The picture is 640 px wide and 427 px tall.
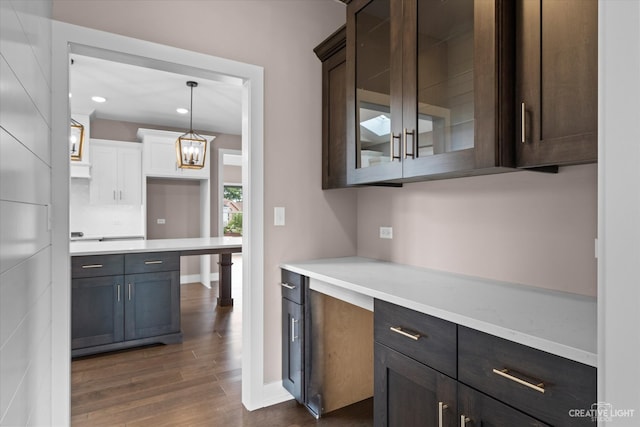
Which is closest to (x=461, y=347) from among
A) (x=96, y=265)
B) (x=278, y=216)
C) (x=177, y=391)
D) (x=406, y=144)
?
(x=406, y=144)

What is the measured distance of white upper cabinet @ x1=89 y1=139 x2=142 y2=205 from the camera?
17.3 feet

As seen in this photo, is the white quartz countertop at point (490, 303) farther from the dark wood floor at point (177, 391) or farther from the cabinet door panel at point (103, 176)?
the cabinet door panel at point (103, 176)

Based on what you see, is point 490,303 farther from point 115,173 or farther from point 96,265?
point 115,173

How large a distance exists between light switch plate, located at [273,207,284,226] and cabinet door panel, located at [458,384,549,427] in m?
1.39

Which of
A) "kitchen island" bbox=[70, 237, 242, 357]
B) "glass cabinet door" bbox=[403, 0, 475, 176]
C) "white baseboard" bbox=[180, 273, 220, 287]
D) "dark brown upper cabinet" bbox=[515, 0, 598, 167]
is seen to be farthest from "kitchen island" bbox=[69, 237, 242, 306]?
"dark brown upper cabinet" bbox=[515, 0, 598, 167]

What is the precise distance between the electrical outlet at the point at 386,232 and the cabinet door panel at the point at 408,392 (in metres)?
0.90

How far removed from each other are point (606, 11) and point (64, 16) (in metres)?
2.08

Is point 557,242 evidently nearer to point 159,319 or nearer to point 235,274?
point 159,319

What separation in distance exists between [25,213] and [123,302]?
7.25 ft

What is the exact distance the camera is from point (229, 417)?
→ 2.06 m

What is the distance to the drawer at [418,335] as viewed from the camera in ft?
3.84

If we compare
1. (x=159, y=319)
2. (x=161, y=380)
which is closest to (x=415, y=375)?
(x=161, y=380)

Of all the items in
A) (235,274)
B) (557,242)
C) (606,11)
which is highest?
(606,11)

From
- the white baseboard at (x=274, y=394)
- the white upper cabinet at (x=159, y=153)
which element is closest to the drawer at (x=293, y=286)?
the white baseboard at (x=274, y=394)
